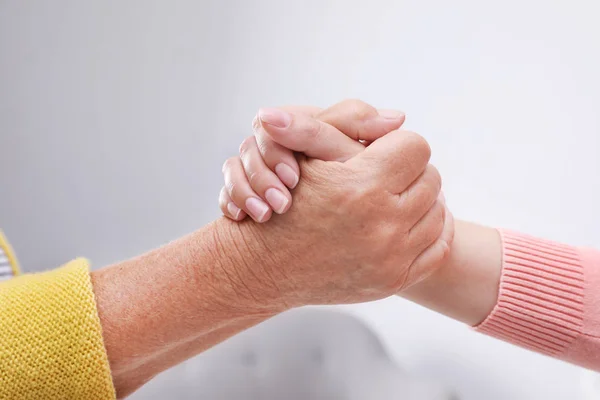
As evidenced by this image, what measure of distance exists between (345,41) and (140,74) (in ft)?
1.95

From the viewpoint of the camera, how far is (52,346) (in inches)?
32.7

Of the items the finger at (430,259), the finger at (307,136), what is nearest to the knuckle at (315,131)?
the finger at (307,136)

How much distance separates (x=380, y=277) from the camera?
35.7 inches

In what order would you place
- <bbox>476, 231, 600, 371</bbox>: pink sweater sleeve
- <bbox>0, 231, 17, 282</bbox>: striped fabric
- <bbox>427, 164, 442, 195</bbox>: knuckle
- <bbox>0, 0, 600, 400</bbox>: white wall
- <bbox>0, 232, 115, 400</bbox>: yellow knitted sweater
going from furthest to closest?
<bbox>0, 0, 600, 400</bbox>: white wall → <bbox>0, 231, 17, 282</bbox>: striped fabric → <bbox>476, 231, 600, 371</bbox>: pink sweater sleeve → <bbox>427, 164, 442, 195</bbox>: knuckle → <bbox>0, 232, 115, 400</bbox>: yellow knitted sweater

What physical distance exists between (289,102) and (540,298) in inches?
36.4

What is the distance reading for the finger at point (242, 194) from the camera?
34.5 inches

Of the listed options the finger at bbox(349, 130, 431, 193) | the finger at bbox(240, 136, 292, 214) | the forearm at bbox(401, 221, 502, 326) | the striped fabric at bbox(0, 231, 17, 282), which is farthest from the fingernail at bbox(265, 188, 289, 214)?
the striped fabric at bbox(0, 231, 17, 282)

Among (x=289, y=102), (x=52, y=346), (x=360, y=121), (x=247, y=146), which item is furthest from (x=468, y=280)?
(x=289, y=102)

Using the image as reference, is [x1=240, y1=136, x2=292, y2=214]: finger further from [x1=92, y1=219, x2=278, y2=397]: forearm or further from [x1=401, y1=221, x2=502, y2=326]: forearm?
[x1=401, y1=221, x2=502, y2=326]: forearm

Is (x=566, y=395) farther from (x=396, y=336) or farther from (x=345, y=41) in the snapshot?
(x=345, y=41)

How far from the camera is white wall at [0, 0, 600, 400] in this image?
1.41 m

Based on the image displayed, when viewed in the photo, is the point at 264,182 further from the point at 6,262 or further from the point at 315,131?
the point at 6,262

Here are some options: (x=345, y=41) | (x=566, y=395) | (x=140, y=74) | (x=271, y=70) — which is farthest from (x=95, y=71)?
(x=566, y=395)

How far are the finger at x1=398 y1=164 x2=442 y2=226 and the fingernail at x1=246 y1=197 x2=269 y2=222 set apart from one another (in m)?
0.19
